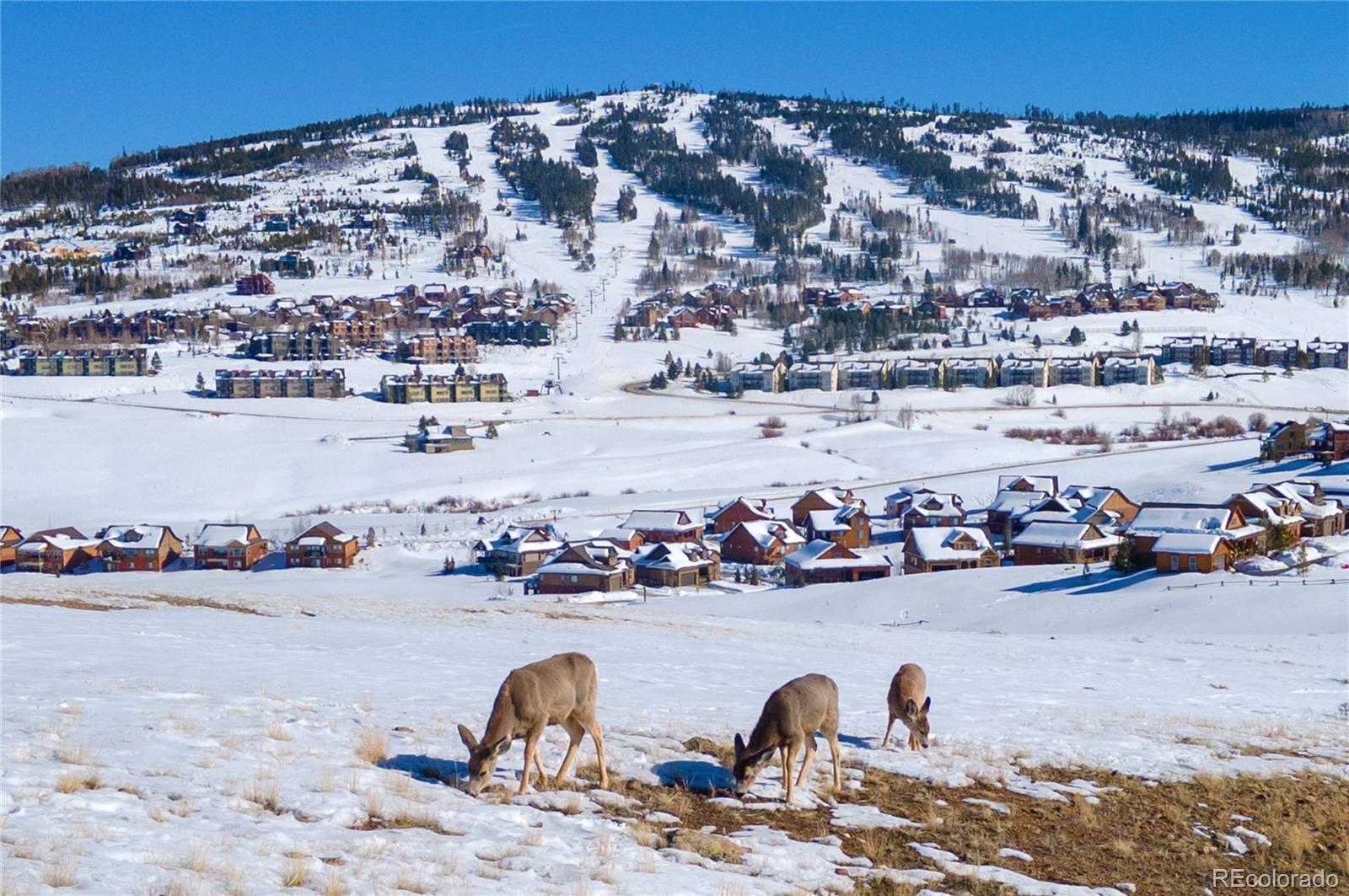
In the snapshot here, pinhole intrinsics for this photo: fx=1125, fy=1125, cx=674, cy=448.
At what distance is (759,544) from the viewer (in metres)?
49.2

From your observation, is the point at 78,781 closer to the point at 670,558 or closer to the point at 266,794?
the point at 266,794

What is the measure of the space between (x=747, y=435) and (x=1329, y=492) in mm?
43190

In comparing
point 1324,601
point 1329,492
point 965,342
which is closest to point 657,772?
point 1324,601

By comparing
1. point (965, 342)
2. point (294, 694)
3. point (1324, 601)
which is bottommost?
point (1324, 601)

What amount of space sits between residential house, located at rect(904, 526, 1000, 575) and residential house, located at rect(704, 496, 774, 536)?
8793 mm

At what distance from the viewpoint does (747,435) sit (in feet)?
→ 286

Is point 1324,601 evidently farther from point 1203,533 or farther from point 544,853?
point 544,853

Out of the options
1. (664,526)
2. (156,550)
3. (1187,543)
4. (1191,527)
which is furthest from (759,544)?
(156,550)

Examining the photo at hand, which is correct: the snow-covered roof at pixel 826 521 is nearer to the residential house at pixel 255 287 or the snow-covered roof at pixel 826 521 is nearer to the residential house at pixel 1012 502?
the residential house at pixel 1012 502

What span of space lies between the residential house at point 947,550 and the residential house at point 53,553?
35002 millimetres

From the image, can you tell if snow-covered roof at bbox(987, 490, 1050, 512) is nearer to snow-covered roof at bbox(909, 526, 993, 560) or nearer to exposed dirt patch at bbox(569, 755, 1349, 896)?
snow-covered roof at bbox(909, 526, 993, 560)


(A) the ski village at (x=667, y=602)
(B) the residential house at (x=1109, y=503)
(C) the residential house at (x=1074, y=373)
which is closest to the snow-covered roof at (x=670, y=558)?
(A) the ski village at (x=667, y=602)

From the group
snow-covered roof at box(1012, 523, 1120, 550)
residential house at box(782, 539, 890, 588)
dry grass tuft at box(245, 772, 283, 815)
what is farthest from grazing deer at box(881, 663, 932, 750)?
snow-covered roof at box(1012, 523, 1120, 550)

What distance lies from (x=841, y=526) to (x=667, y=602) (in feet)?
48.0
